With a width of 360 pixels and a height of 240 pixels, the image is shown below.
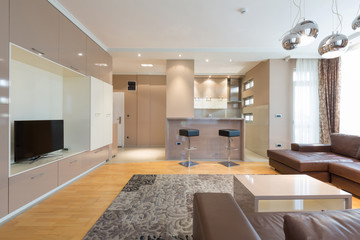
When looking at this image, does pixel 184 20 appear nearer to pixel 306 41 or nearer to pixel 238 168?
pixel 306 41

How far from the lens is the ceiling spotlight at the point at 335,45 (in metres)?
1.66

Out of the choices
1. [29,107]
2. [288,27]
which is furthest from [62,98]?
[288,27]

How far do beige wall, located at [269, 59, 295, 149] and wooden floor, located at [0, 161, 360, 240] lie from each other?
1291mm

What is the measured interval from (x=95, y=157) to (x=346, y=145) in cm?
499

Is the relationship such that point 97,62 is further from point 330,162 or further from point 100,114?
point 330,162

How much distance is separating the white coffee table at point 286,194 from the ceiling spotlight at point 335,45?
1.38 m

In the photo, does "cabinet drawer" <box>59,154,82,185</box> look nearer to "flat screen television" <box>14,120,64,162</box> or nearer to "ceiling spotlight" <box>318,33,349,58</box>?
"flat screen television" <box>14,120,64,162</box>

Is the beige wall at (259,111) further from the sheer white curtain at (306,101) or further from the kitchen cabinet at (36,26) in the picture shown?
the kitchen cabinet at (36,26)

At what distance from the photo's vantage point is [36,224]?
5.84 ft

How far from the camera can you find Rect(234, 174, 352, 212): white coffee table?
1557 millimetres

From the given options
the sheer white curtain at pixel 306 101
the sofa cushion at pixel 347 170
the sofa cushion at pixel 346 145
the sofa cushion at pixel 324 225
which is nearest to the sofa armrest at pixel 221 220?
the sofa cushion at pixel 324 225

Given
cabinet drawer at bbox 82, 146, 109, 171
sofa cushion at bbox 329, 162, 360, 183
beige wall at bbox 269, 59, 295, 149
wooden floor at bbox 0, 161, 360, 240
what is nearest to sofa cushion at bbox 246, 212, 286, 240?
wooden floor at bbox 0, 161, 360, 240

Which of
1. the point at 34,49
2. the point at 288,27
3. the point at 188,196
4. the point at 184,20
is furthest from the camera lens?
the point at 288,27

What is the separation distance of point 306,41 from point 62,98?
12.3ft
